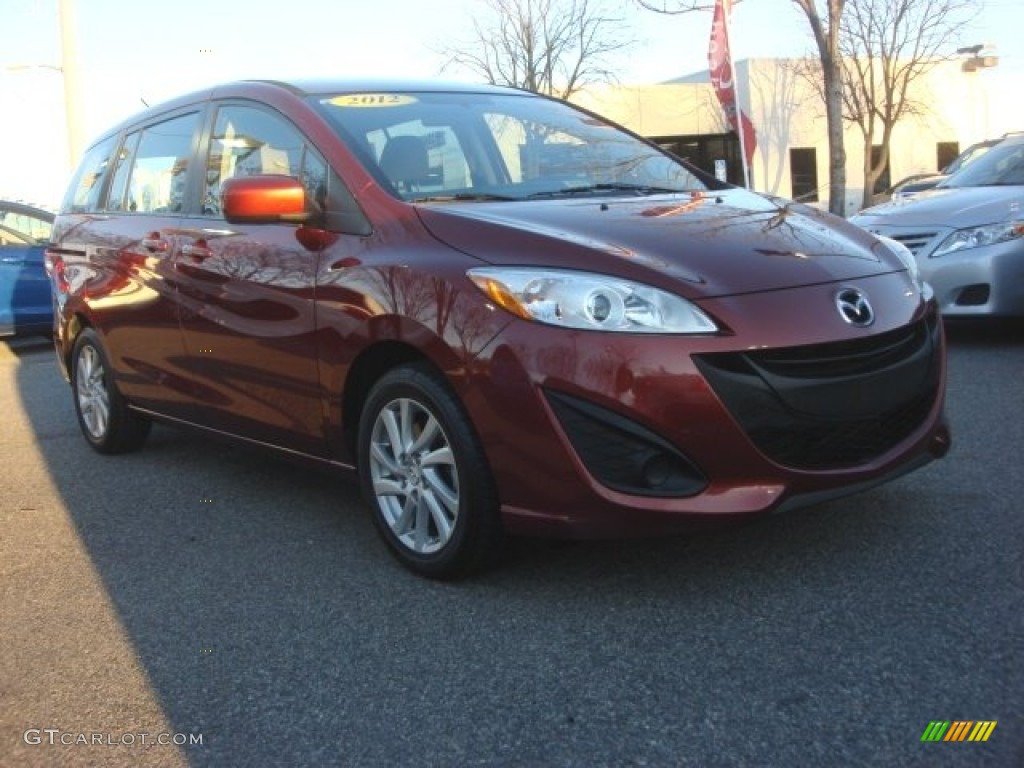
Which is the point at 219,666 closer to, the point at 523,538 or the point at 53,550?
the point at 523,538

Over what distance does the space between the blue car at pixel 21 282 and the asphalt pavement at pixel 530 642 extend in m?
6.73

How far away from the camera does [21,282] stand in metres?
10.4

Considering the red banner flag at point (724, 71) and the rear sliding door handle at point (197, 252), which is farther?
the red banner flag at point (724, 71)

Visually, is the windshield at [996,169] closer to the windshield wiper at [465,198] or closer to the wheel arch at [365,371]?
the windshield wiper at [465,198]

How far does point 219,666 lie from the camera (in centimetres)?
294

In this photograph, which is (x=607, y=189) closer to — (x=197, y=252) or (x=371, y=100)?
(x=371, y=100)

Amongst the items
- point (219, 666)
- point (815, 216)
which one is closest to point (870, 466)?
point (815, 216)

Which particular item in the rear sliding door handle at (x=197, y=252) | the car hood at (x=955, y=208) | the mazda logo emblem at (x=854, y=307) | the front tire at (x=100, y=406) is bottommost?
the front tire at (x=100, y=406)

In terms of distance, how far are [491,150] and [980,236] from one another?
4.22 m

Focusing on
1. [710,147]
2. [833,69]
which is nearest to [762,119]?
[710,147]

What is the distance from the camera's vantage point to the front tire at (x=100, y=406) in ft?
18.0

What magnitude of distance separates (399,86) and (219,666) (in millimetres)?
2552

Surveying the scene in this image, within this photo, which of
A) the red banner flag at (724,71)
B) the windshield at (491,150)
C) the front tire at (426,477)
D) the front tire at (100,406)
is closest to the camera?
the front tire at (426,477)

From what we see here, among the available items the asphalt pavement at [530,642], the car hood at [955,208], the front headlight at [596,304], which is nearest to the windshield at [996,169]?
the car hood at [955,208]
